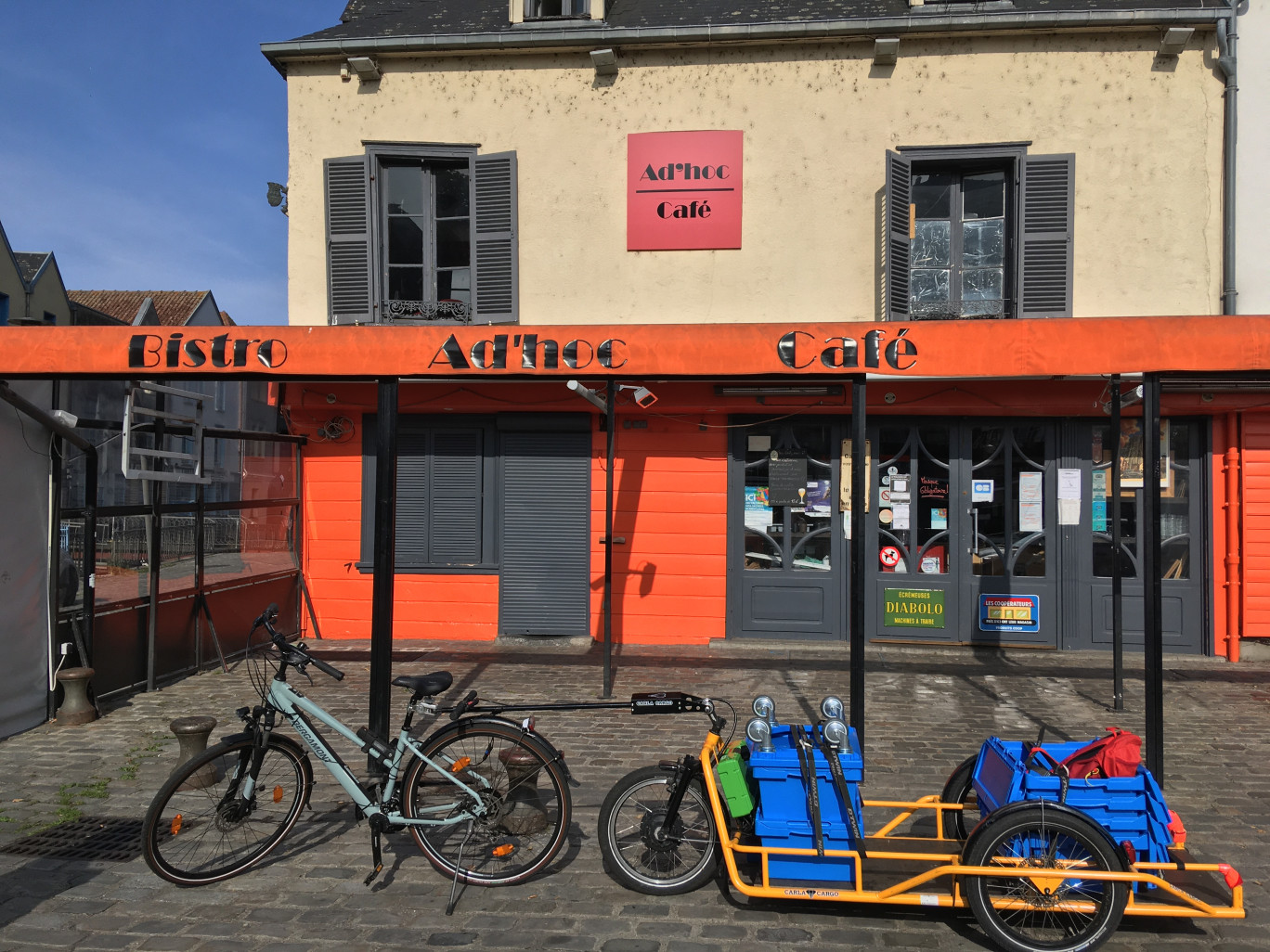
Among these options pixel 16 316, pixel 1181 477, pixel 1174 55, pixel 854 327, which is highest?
pixel 1174 55

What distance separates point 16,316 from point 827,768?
734cm

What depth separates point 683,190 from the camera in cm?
936

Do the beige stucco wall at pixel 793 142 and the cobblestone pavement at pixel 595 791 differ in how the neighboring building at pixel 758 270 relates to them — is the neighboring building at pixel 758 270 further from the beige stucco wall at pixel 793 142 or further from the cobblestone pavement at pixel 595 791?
the cobblestone pavement at pixel 595 791

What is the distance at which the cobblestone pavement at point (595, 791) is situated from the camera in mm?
3598

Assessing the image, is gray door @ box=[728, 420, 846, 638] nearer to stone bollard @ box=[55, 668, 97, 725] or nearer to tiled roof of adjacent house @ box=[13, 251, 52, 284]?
stone bollard @ box=[55, 668, 97, 725]

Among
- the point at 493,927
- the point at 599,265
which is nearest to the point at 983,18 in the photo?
the point at 599,265

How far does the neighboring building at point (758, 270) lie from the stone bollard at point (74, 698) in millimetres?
3404

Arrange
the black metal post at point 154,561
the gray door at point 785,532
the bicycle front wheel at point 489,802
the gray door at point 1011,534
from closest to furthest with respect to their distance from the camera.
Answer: the bicycle front wheel at point 489,802 < the black metal post at point 154,561 < the gray door at point 1011,534 < the gray door at point 785,532

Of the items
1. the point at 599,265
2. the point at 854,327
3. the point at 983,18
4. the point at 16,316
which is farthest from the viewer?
the point at 599,265

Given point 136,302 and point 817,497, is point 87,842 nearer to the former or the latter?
point 817,497

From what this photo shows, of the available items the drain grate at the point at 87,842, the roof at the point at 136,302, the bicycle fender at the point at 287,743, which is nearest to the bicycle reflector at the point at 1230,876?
the bicycle fender at the point at 287,743

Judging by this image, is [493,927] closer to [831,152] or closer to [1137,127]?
[831,152]

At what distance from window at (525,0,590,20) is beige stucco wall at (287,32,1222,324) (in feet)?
2.20

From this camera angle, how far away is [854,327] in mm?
4973
